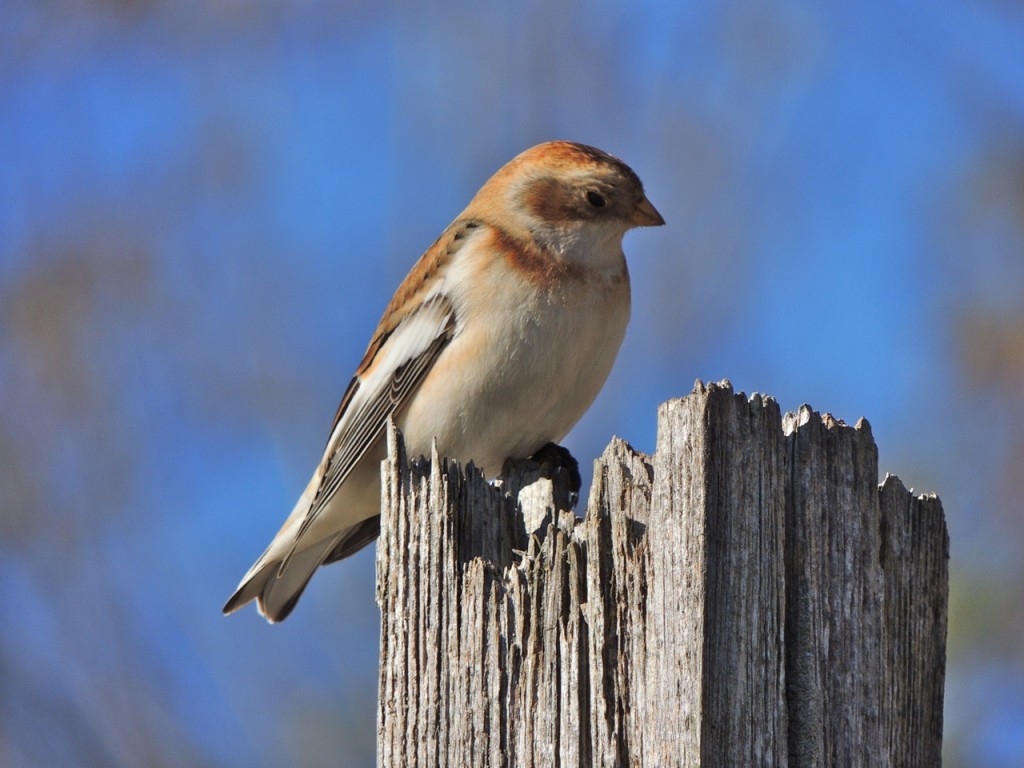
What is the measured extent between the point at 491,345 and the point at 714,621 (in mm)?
2789

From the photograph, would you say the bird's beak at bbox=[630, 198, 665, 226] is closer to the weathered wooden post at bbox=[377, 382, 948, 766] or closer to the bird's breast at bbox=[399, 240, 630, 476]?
the bird's breast at bbox=[399, 240, 630, 476]

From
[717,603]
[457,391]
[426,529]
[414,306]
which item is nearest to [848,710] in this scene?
[717,603]

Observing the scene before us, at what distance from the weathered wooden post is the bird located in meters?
2.24

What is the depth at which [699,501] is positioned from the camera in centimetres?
247

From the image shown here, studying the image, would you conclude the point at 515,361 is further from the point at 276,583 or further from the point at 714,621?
the point at 714,621

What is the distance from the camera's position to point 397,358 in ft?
18.1

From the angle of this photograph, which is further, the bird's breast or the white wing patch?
the white wing patch

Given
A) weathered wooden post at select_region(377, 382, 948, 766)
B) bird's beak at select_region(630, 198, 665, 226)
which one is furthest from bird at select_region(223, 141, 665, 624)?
weathered wooden post at select_region(377, 382, 948, 766)

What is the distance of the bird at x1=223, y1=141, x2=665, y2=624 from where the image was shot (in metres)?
5.08

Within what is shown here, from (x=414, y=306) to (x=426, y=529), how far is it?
8.54ft

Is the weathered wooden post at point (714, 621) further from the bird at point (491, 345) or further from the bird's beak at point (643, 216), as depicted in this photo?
the bird's beak at point (643, 216)

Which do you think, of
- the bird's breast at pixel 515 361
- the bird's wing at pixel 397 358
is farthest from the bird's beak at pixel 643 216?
the bird's wing at pixel 397 358

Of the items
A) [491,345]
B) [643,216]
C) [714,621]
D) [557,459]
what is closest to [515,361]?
[491,345]

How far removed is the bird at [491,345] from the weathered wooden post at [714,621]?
224cm
